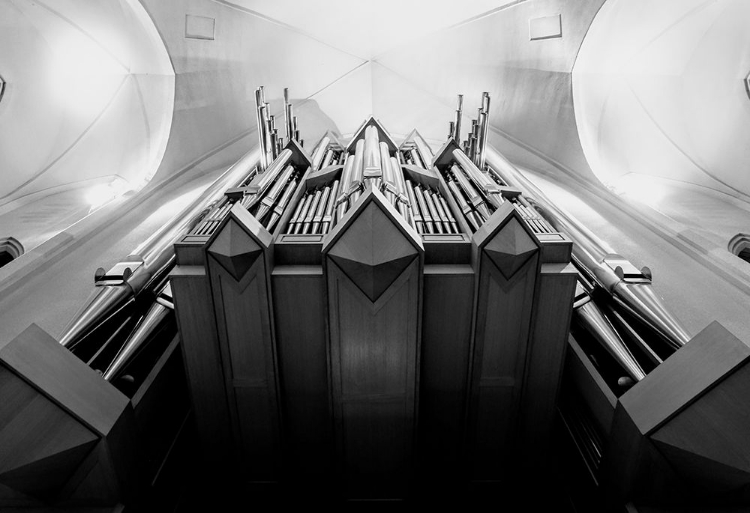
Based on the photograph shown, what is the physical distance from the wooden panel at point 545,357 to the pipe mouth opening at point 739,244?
9.72ft

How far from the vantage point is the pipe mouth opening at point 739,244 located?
4695 mm

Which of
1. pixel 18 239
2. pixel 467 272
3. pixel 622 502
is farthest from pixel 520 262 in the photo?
pixel 18 239

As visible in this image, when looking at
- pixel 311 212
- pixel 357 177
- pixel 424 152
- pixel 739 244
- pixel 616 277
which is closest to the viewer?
pixel 616 277

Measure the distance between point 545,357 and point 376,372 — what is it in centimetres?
106

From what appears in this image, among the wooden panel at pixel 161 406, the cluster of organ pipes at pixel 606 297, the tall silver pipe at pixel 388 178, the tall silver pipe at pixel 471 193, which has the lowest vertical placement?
the wooden panel at pixel 161 406

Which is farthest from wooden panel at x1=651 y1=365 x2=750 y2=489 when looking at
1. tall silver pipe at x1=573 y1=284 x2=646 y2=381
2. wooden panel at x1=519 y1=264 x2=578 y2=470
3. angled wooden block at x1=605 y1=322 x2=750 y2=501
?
wooden panel at x1=519 y1=264 x2=578 y2=470

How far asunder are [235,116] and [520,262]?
628cm

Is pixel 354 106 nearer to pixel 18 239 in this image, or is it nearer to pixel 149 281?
pixel 18 239

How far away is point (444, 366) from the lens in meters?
3.05

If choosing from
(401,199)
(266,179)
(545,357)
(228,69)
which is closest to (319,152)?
(266,179)

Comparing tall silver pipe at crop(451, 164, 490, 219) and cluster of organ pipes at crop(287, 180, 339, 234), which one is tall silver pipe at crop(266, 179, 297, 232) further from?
tall silver pipe at crop(451, 164, 490, 219)

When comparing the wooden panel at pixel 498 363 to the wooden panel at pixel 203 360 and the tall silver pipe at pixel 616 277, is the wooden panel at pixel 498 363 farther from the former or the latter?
the wooden panel at pixel 203 360

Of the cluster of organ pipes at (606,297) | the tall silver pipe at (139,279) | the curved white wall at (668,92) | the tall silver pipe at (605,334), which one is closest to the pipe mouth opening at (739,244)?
the curved white wall at (668,92)

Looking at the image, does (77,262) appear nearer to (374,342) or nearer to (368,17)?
(374,342)
